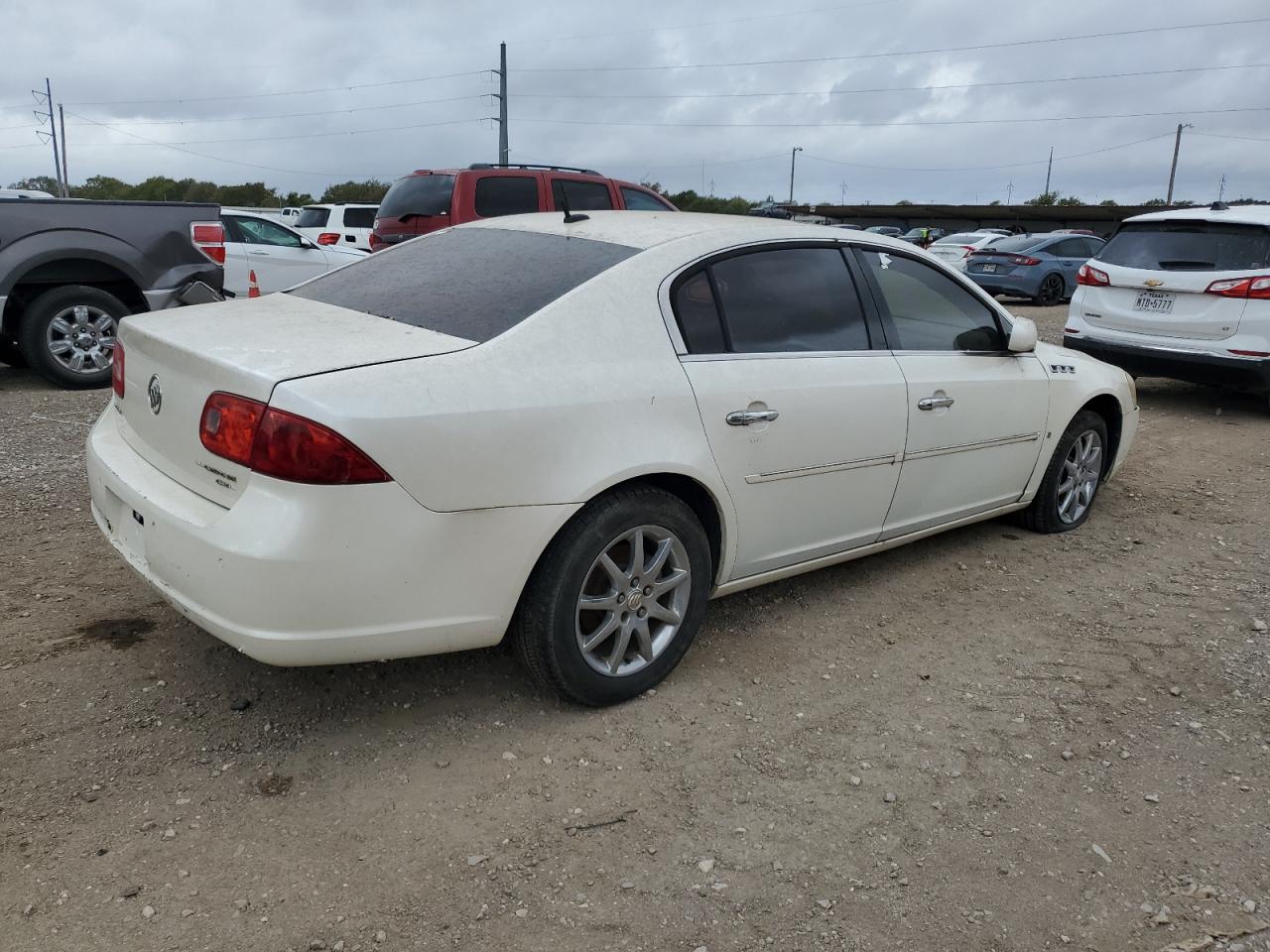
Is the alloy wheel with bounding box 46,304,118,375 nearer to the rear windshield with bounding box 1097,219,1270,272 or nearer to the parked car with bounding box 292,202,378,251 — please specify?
the rear windshield with bounding box 1097,219,1270,272

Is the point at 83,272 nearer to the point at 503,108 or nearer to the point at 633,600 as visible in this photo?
the point at 633,600

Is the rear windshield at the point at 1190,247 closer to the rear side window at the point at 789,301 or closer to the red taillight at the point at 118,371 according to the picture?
the rear side window at the point at 789,301

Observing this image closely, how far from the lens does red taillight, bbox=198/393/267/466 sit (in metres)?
2.67

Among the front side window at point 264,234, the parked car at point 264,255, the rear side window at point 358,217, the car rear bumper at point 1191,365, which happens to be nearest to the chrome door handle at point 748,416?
the car rear bumper at point 1191,365

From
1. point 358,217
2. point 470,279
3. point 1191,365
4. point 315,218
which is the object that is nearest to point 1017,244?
point 1191,365

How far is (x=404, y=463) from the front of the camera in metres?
2.66

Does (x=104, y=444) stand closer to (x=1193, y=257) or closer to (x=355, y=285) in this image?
(x=355, y=285)

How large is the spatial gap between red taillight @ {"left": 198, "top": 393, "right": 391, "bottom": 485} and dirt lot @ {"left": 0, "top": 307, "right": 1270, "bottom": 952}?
92 centimetres

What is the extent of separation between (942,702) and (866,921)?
1.20m

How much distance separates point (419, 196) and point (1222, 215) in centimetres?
806

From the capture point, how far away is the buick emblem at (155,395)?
121 inches

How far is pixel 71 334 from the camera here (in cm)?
795

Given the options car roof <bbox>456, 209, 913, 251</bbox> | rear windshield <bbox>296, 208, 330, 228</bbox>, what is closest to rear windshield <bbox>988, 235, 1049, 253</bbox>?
rear windshield <bbox>296, 208, 330, 228</bbox>

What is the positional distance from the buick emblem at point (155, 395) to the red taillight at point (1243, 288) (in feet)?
25.4
